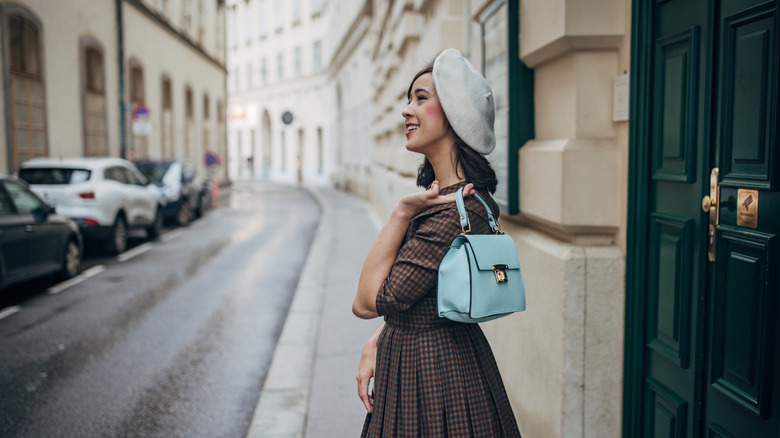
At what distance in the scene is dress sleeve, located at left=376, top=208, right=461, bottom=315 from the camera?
1921 mm

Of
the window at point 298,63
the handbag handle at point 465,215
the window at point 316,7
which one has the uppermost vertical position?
the window at point 316,7

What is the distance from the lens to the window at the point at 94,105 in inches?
691

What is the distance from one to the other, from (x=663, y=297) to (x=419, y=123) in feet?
4.00

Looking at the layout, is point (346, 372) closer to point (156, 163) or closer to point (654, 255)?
point (654, 255)

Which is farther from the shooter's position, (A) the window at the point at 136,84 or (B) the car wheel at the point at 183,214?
(A) the window at the point at 136,84

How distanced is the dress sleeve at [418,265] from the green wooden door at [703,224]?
0.89 metres

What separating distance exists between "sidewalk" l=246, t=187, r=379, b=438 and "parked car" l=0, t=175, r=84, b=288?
125 inches

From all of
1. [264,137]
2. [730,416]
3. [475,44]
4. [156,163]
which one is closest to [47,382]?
[475,44]

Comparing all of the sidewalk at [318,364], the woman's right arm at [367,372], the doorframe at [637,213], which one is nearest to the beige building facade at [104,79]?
the sidewalk at [318,364]

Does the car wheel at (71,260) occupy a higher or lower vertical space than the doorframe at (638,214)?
lower

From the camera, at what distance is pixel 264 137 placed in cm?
5069

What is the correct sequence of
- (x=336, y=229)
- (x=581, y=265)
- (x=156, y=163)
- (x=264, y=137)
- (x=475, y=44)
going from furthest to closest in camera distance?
(x=264, y=137) → (x=156, y=163) → (x=336, y=229) → (x=475, y=44) → (x=581, y=265)

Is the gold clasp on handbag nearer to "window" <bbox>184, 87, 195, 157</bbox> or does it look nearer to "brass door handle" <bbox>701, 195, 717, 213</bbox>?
"brass door handle" <bbox>701, 195, 717, 213</bbox>

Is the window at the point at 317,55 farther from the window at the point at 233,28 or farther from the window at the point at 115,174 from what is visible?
the window at the point at 115,174
